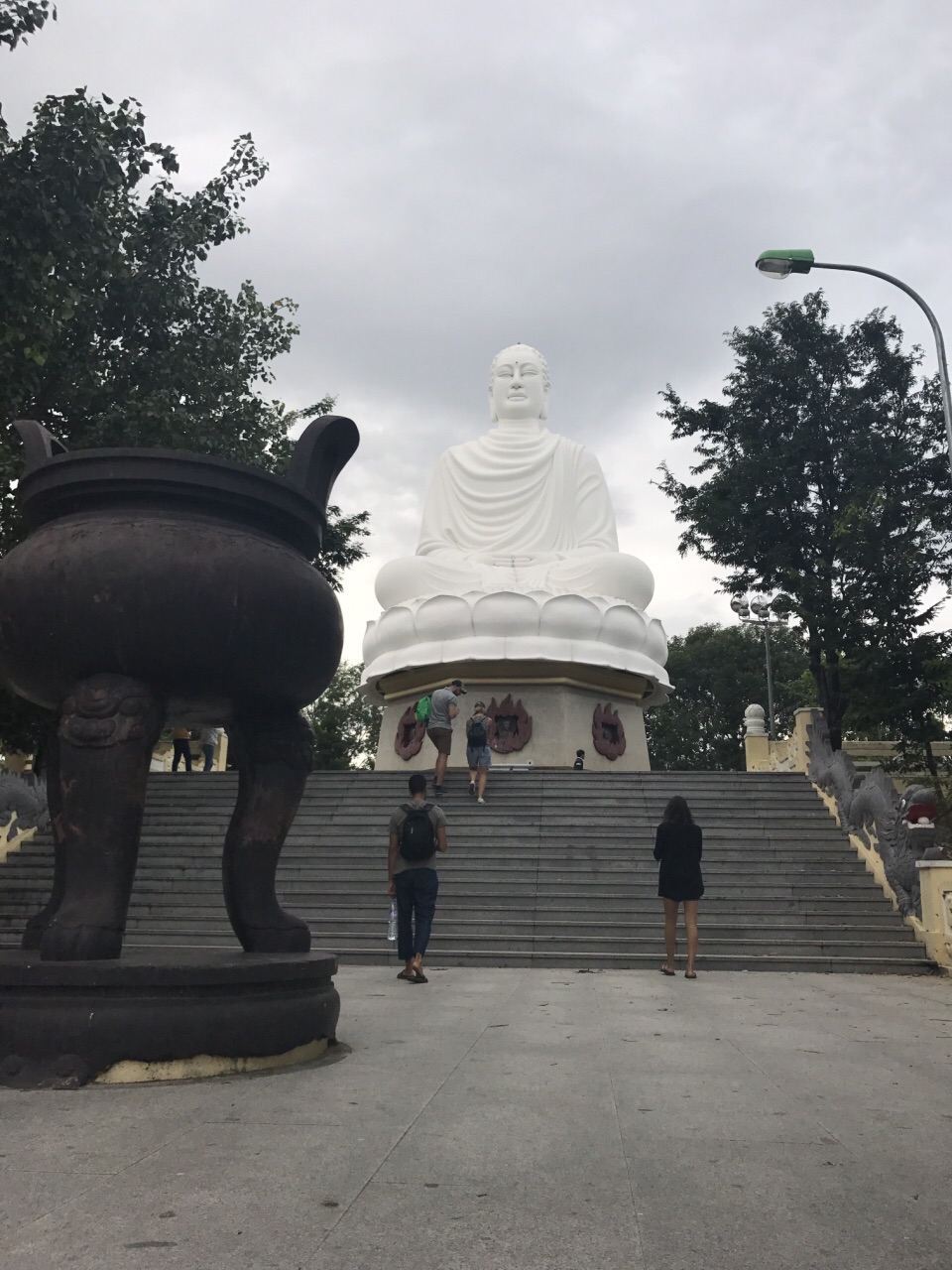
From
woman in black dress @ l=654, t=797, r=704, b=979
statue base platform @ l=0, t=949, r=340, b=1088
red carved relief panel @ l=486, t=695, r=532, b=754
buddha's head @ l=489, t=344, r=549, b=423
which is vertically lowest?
statue base platform @ l=0, t=949, r=340, b=1088

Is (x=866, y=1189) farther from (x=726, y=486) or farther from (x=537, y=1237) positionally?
(x=726, y=486)

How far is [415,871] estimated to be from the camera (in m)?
7.55

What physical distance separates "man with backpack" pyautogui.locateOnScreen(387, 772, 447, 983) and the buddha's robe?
443 inches

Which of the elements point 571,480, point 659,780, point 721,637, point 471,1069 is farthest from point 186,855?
point 721,637

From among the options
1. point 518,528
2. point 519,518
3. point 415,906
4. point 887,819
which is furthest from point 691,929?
point 519,518

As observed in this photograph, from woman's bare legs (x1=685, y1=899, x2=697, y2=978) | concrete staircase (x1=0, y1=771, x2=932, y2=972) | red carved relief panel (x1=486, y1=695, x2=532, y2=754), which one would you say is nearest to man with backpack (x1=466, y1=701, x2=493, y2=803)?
concrete staircase (x1=0, y1=771, x2=932, y2=972)

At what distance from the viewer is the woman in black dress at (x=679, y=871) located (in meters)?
8.04

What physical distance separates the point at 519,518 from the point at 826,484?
233 inches

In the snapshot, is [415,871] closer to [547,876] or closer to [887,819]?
[547,876]

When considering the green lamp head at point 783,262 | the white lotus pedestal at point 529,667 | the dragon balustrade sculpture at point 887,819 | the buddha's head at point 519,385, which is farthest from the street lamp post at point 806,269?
the buddha's head at point 519,385

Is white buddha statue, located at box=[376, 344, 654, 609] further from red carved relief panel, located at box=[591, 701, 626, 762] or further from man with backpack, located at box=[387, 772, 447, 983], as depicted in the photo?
man with backpack, located at box=[387, 772, 447, 983]

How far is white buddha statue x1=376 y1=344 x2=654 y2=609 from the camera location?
19078 millimetres

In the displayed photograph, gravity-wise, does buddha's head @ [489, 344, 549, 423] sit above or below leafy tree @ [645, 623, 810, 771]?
above

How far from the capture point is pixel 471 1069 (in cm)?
429
